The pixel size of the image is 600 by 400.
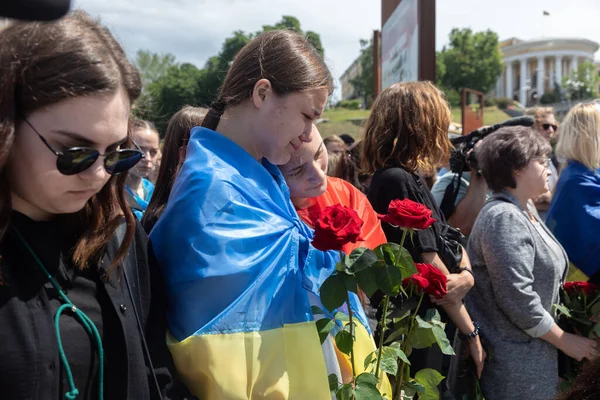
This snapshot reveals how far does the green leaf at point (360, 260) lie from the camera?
5.69 feet

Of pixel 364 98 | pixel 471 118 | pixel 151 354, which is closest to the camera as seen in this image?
pixel 151 354

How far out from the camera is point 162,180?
8.84 ft

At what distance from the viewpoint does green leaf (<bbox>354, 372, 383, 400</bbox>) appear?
171cm

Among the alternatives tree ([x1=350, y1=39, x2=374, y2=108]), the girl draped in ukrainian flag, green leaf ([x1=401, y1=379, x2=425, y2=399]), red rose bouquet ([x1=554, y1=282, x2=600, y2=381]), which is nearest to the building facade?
tree ([x1=350, y1=39, x2=374, y2=108])

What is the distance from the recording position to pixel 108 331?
1451 millimetres

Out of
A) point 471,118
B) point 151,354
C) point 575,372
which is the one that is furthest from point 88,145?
point 471,118

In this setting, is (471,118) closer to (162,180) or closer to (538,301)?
(538,301)

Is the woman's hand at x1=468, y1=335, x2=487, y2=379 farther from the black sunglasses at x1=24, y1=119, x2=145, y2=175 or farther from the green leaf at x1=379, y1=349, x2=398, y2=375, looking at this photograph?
the black sunglasses at x1=24, y1=119, x2=145, y2=175

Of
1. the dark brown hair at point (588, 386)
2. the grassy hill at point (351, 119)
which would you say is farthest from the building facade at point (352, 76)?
the dark brown hair at point (588, 386)

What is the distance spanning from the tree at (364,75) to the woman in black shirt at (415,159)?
63.0 meters

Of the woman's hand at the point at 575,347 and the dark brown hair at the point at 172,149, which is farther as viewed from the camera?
the woman's hand at the point at 575,347

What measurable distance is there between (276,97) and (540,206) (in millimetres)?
4348

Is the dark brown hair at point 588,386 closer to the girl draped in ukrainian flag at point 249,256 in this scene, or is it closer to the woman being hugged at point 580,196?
the girl draped in ukrainian flag at point 249,256

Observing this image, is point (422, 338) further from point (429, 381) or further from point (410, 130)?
point (410, 130)
